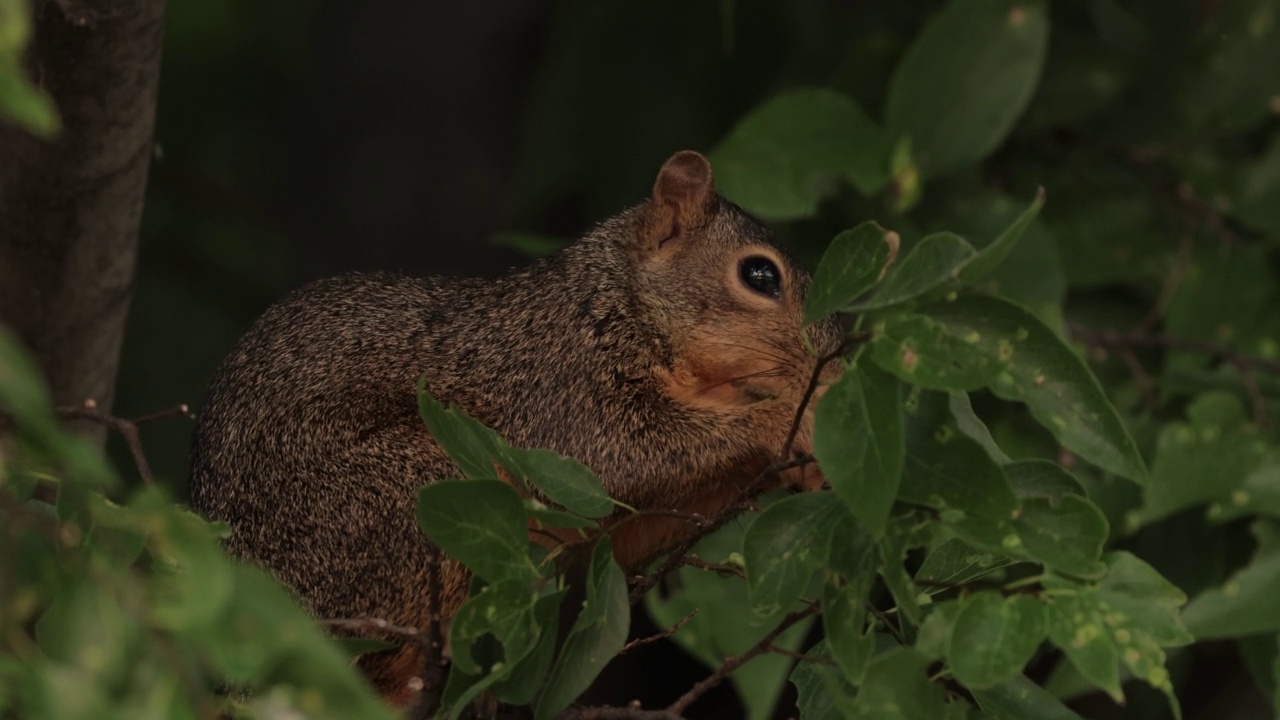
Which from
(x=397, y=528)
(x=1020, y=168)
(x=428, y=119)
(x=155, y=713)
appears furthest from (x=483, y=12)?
(x=155, y=713)

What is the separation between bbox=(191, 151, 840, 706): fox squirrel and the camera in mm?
1858

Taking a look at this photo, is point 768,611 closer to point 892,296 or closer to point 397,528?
point 892,296

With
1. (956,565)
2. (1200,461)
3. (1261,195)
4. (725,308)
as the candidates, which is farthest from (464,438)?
(1261,195)

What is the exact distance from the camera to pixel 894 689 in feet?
4.05

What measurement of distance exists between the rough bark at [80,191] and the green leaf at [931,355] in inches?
45.7

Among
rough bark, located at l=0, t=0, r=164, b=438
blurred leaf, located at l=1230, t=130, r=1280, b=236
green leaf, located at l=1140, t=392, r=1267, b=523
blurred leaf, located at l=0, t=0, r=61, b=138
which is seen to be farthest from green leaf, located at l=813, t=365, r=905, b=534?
blurred leaf, located at l=1230, t=130, r=1280, b=236

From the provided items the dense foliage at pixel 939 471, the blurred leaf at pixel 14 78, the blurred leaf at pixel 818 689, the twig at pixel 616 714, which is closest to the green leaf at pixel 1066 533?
the dense foliage at pixel 939 471

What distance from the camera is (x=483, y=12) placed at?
157 inches

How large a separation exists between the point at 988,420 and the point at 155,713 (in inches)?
79.9

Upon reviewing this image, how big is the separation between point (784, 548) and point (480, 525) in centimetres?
25

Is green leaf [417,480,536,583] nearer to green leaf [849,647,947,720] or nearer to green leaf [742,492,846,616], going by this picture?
green leaf [742,492,846,616]

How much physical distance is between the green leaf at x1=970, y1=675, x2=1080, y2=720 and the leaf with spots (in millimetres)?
109

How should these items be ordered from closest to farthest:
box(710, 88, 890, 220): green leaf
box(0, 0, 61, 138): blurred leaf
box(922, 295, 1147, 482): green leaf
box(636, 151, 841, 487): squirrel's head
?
box(0, 0, 61, 138): blurred leaf, box(922, 295, 1147, 482): green leaf, box(636, 151, 841, 487): squirrel's head, box(710, 88, 890, 220): green leaf

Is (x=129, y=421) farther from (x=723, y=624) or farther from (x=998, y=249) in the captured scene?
(x=723, y=624)
